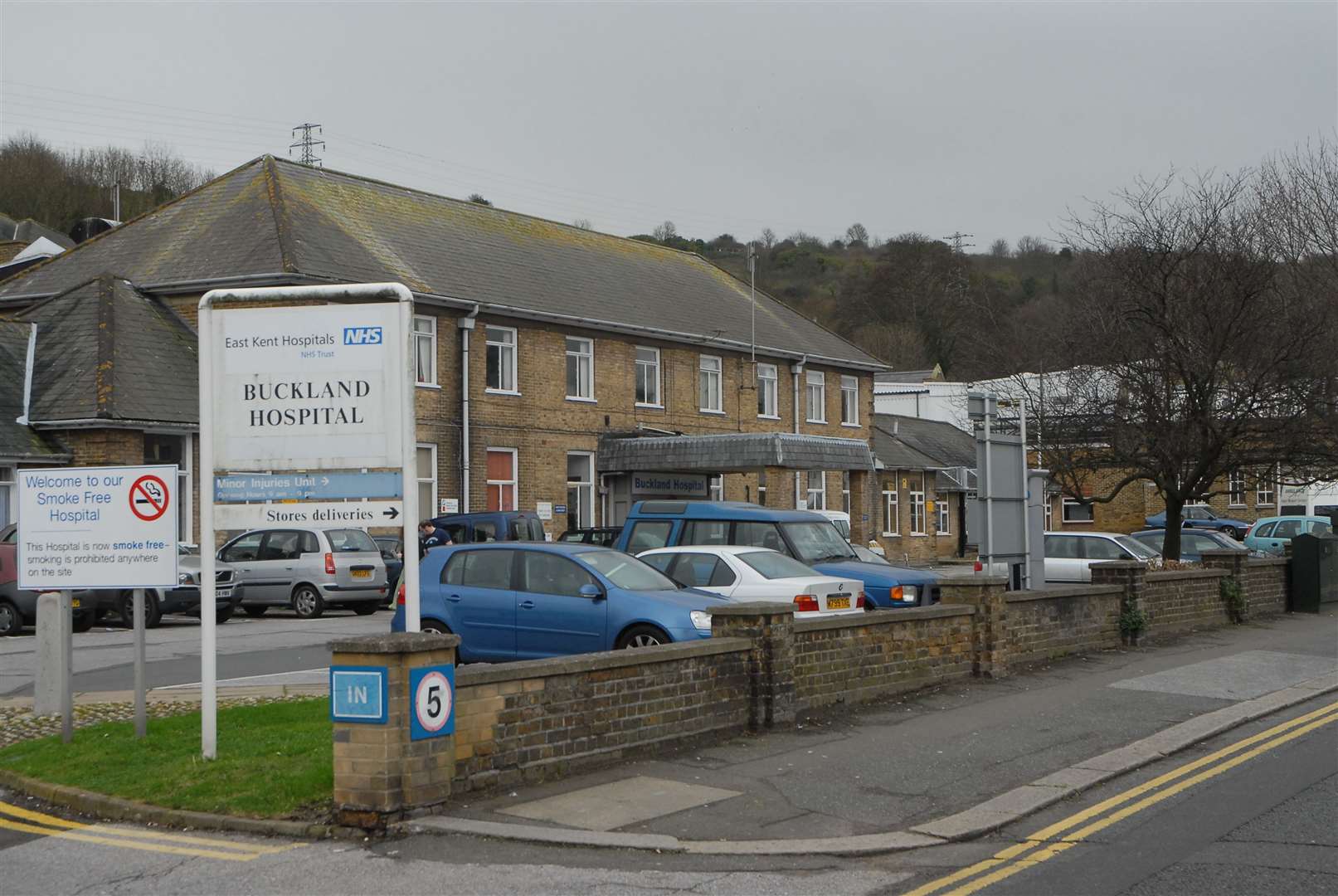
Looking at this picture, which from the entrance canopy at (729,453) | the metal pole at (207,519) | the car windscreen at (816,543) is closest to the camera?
the metal pole at (207,519)

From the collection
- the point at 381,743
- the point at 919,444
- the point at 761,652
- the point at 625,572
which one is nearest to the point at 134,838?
the point at 381,743

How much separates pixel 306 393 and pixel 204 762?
2774mm

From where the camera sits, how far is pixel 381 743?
853cm

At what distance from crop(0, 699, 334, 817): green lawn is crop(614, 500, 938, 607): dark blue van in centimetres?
803

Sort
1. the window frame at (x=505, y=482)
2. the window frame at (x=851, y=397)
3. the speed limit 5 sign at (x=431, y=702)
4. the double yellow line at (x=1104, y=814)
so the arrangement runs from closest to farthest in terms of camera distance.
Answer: the double yellow line at (x=1104, y=814), the speed limit 5 sign at (x=431, y=702), the window frame at (x=505, y=482), the window frame at (x=851, y=397)

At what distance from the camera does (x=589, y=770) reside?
10031 mm

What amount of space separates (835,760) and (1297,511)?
5439 cm

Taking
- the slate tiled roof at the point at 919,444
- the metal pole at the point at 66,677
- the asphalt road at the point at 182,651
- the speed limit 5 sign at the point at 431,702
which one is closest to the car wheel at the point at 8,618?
the asphalt road at the point at 182,651

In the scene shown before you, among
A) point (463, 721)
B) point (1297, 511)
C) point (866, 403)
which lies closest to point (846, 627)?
point (463, 721)

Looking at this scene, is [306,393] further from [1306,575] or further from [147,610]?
[1306,575]

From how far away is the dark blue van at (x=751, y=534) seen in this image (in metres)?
19.0

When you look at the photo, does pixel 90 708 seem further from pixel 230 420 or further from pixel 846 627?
pixel 846 627

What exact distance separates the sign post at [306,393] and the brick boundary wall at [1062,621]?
8.71 metres

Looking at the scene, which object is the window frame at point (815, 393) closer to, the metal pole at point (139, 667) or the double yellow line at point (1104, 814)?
the double yellow line at point (1104, 814)
